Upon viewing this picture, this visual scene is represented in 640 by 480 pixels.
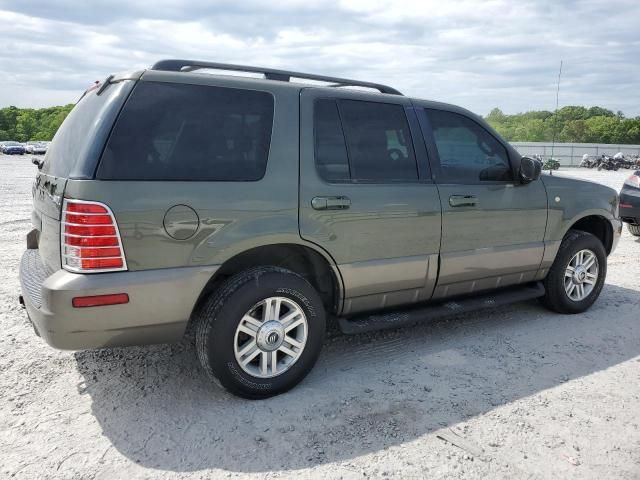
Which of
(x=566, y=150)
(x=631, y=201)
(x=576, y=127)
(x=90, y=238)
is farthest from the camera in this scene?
(x=576, y=127)

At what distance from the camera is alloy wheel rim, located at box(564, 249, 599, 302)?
479 centimetres

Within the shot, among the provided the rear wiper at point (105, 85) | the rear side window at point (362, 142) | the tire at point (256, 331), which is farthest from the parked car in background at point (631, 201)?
the rear wiper at point (105, 85)

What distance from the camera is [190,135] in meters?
2.91

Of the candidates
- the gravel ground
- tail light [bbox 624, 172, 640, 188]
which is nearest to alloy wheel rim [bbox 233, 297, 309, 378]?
the gravel ground

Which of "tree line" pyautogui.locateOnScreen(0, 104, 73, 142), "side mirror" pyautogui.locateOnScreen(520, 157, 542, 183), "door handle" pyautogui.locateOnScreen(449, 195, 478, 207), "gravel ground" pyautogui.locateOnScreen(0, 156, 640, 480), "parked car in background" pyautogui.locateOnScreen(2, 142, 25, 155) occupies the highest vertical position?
"tree line" pyautogui.locateOnScreen(0, 104, 73, 142)

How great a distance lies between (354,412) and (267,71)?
218cm

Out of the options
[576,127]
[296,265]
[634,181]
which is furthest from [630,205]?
[576,127]

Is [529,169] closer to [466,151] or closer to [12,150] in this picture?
[466,151]

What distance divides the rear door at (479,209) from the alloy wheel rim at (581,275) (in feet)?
1.75

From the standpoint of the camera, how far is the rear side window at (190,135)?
2.73 metres

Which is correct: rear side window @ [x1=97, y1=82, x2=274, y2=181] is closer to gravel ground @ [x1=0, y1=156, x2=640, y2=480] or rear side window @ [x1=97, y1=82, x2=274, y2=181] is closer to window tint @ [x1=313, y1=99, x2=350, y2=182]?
window tint @ [x1=313, y1=99, x2=350, y2=182]

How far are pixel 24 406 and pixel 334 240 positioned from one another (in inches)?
80.4

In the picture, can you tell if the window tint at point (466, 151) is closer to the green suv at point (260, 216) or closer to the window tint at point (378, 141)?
the green suv at point (260, 216)

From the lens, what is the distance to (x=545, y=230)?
447cm
